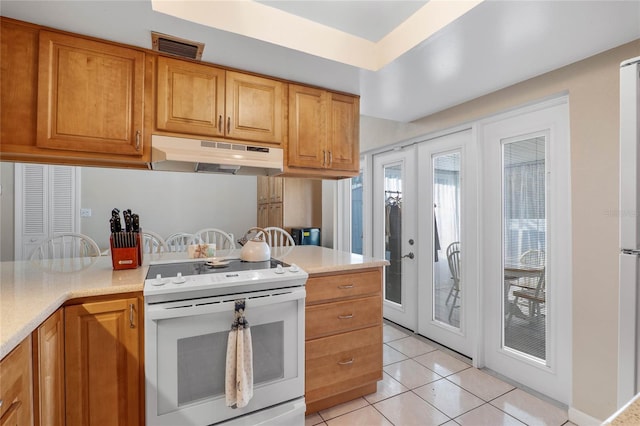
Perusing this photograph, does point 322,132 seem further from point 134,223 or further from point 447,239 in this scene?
point 447,239

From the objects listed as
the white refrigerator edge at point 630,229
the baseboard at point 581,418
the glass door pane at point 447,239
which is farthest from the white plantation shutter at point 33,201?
the baseboard at point 581,418

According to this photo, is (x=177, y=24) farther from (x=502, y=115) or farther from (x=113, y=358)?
(x=502, y=115)

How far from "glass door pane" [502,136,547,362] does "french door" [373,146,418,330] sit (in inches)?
36.4

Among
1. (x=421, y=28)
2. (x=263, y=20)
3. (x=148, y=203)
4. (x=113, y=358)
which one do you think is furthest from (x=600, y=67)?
(x=148, y=203)

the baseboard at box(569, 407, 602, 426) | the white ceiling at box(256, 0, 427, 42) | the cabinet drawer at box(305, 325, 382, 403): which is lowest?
the baseboard at box(569, 407, 602, 426)

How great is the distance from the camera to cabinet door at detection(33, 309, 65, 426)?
1086 mm

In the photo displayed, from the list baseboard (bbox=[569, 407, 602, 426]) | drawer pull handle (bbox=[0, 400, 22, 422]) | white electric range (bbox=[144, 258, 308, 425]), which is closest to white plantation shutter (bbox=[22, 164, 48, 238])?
white electric range (bbox=[144, 258, 308, 425])

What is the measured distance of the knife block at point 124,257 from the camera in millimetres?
1738

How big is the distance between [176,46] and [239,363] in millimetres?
1808

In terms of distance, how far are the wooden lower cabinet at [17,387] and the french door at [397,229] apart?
2.91 metres

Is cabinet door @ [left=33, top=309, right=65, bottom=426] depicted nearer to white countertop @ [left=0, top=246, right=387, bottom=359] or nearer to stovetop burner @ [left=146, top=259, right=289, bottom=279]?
white countertop @ [left=0, top=246, right=387, bottom=359]

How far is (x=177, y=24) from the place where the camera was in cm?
156

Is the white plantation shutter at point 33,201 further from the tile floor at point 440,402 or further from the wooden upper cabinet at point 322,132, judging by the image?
the tile floor at point 440,402

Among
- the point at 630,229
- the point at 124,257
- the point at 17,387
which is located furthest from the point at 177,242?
the point at 630,229
